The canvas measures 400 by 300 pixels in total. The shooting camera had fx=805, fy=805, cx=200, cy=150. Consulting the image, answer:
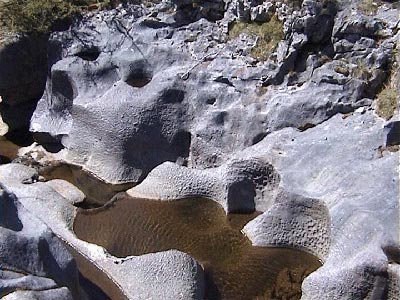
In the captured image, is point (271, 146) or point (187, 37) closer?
point (271, 146)

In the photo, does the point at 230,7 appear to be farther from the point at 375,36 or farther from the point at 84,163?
the point at 84,163

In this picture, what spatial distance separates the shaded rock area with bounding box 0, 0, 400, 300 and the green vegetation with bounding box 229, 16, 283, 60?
59mm

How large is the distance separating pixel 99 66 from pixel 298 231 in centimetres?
706

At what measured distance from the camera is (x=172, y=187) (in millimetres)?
16625

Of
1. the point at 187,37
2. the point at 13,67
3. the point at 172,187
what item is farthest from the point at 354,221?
the point at 13,67

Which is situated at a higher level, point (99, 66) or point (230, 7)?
point (230, 7)

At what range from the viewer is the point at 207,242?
1509 cm

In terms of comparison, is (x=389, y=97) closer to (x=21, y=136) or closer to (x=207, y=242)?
(x=207, y=242)

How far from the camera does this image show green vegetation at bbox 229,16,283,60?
17.8 m

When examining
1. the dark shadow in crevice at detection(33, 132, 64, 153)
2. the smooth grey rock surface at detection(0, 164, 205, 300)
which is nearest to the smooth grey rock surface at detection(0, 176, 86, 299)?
the smooth grey rock surface at detection(0, 164, 205, 300)

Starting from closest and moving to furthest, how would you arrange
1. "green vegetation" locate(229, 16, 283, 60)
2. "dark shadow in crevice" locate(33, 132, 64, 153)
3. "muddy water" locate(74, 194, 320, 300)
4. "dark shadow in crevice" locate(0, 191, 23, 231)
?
"dark shadow in crevice" locate(0, 191, 23, 231)
"muddy water" locate(74, 194, 320, 300)
"green vegetation" locate(229, 16, 283, 60)
"dark shadow in crevice" locate(33, 132, 64, 153)

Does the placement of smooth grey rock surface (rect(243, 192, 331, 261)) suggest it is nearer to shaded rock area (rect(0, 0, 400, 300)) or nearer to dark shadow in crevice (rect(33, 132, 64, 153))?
shaded rock area (rect(0, 0, 400, 300))

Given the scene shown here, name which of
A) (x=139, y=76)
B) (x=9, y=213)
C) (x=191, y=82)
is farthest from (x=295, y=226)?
(x=139, y=76)

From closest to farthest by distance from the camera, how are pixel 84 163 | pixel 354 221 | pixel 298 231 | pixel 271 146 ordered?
pixel 354 221 < pixel 298 231 < pixel 271 146 < pixel 84 163
